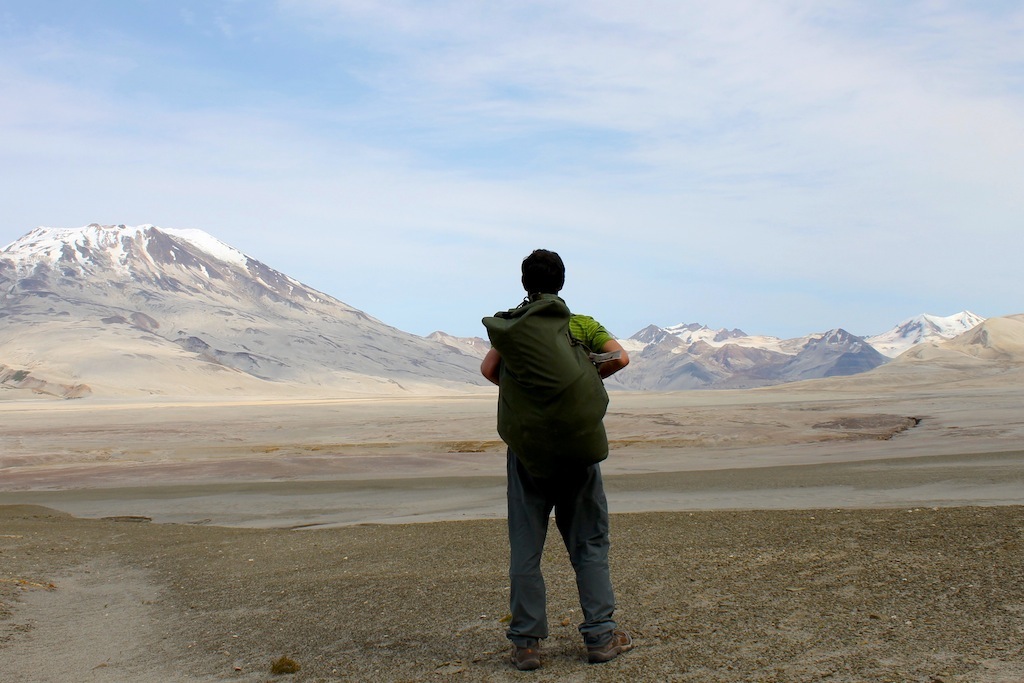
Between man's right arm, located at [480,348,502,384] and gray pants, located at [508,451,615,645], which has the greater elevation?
man's right arm, located at [480,348,502,384]

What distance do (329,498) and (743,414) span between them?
29.6 metres

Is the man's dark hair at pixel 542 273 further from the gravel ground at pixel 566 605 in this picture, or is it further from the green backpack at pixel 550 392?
the gravel ground at pixel 566 605

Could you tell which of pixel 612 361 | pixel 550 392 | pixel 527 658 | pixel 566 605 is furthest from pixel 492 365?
pixel 566 605

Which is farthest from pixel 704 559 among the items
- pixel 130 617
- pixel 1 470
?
pixel 1 470

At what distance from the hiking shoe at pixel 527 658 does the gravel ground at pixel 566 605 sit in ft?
0.16

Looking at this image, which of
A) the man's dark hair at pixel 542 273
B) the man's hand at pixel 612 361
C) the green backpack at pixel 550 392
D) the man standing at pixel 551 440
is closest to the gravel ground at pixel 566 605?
the man standing at pixel 551 440

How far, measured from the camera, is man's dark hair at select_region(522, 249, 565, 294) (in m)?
5.09

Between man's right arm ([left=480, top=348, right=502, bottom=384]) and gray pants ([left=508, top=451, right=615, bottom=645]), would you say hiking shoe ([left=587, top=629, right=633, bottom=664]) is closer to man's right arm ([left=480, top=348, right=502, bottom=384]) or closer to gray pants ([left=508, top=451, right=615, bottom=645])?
gray pants ([left=508, top=451, right=615, bottom=645])

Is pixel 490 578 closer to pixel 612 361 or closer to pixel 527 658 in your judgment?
pixel 527 658

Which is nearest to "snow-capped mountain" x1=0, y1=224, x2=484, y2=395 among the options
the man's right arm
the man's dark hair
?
the man's right arm

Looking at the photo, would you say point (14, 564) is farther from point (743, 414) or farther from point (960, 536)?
point (743, 414)

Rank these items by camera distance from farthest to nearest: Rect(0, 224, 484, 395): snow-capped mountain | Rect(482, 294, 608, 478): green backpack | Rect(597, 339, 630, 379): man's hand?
1. Rect(0, 224, 484, 395): snow-capped mountain
2. Rect(597, 339, 630, 379): man's hand
3. Rect(482, 294, 608, 478): green backpack

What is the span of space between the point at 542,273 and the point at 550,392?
2.19 feet

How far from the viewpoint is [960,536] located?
7301 mm
